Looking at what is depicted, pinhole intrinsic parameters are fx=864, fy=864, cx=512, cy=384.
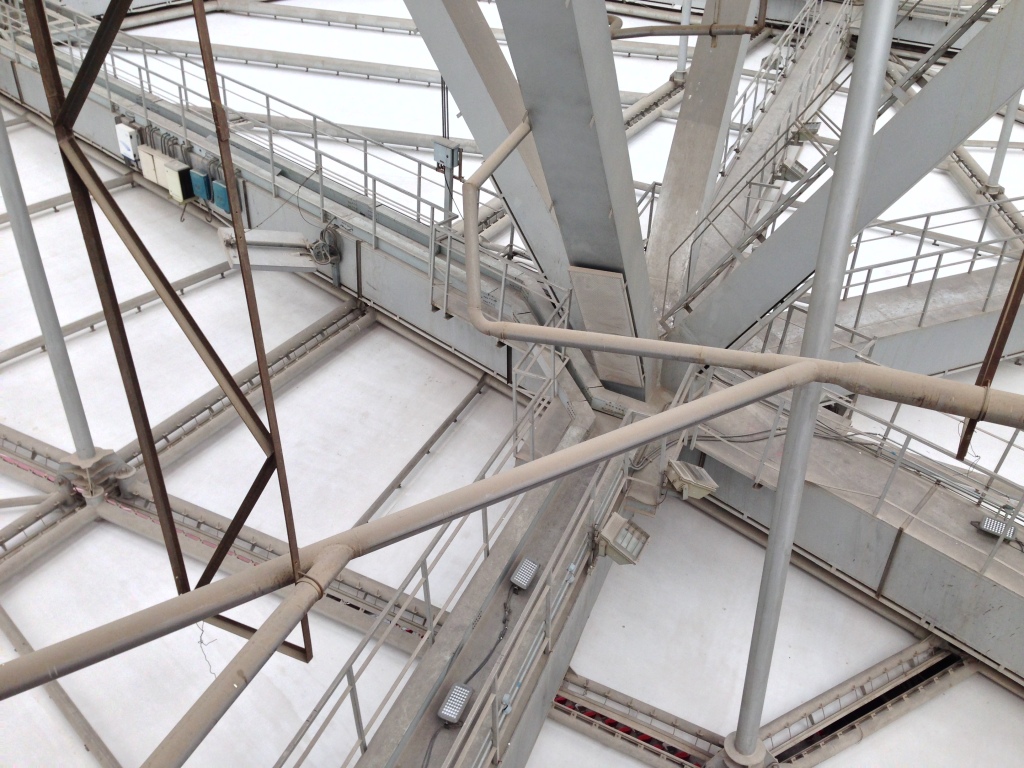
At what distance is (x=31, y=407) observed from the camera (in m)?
4.91

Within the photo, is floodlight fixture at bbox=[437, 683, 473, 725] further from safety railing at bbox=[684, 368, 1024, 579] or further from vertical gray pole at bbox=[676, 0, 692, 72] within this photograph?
vertical gray pole at bbox=[676, 0, 692, 72]

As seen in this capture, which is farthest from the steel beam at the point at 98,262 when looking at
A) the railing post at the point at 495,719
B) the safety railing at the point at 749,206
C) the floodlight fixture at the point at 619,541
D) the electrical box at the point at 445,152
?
the electrical box at the point at 445,152

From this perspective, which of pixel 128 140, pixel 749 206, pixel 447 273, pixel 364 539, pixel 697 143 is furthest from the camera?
pixel 128 140

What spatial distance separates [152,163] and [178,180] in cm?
33

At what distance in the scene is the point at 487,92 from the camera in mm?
3688

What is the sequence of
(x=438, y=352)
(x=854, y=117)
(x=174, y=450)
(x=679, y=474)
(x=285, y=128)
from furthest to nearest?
(x=285, y=128) < (x=438, y=352) < (x=174, y=450) < (x=679, y=474) < (x=854, y=117)

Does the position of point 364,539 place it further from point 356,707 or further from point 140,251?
point 356,707

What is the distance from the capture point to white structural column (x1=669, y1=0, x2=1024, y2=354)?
3.05 metres

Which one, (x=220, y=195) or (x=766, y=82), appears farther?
(x=766, y=82)

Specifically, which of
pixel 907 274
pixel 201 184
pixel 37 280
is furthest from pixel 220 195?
pixel 907 274

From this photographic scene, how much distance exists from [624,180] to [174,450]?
2870mm

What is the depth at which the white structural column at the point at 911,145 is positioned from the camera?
10.0 feet

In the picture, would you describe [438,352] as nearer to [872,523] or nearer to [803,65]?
[872,523]

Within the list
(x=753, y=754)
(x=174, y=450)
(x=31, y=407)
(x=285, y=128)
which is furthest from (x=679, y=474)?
(x=285, y=128)
